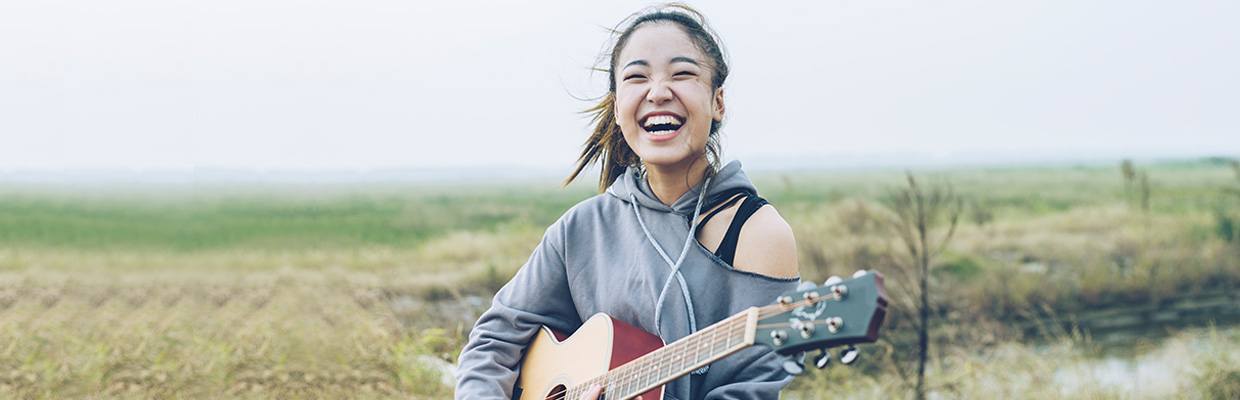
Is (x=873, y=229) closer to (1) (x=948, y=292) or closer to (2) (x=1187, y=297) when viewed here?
(1) (x=948, y=292)

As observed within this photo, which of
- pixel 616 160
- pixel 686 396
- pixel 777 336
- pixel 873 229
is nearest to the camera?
pixel 777 336

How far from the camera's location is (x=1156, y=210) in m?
15.1

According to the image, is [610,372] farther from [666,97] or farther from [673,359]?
[666,97]

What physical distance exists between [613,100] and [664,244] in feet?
1.72

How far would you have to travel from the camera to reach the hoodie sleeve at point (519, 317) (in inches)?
86.3

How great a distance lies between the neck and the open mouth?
12 centimetres

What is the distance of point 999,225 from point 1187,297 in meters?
5.16

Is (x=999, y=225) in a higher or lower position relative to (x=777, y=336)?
lower

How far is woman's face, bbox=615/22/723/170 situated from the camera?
1930 mm

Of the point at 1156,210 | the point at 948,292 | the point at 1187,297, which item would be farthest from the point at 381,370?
the point at 1156,210

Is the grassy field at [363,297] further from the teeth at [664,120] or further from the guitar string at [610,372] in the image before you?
the teeth at [664,120]

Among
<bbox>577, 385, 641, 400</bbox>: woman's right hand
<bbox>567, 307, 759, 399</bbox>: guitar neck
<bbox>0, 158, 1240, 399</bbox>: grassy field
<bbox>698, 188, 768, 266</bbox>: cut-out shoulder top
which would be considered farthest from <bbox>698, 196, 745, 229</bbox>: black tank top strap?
<bbox>0, 158, 1240, 399</bbox>: grassy field

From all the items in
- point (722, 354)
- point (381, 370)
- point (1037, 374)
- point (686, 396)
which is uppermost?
point (722, 354)

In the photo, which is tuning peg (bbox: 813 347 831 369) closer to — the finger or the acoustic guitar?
the acoustic guitar
